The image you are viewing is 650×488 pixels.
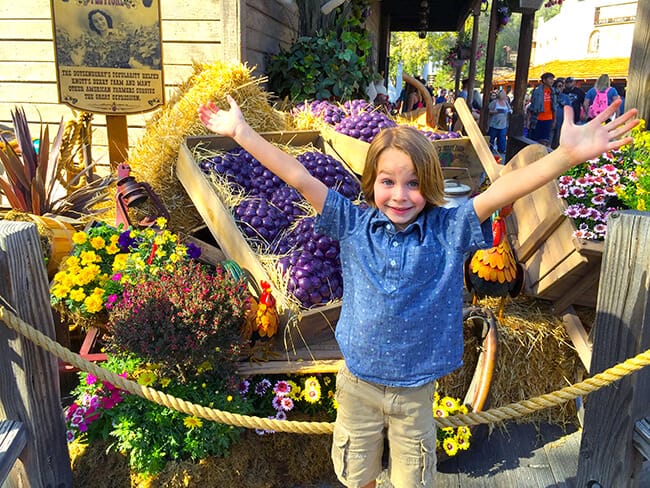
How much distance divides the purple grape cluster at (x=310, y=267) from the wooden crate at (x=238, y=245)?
0.07 m

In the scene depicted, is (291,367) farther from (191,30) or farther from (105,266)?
(191,30)

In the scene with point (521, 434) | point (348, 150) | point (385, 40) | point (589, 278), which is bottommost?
point (521, 434)

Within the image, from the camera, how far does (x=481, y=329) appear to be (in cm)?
267

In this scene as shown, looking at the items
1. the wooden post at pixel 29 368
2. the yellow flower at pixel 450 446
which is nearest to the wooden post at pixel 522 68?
the yellow flower at pixel 450 446

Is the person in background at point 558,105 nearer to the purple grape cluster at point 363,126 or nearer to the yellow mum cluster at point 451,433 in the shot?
the purple grape cluster at point 363,126

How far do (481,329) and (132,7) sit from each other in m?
3.43

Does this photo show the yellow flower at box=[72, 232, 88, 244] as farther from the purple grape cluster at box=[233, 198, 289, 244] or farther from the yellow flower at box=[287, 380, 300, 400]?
the yellow flower at box=[287, 380, 300, 400]

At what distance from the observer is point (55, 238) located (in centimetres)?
327

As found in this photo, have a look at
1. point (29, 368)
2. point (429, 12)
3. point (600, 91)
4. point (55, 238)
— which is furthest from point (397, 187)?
point (429, 12)

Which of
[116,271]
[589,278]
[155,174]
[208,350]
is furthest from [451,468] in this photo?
[155,174]

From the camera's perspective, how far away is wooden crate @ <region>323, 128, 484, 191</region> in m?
3.87

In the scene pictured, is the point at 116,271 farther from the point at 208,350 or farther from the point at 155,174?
the point at 155,174

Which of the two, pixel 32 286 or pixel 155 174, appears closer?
pixel 32 286

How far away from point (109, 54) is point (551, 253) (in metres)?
3.46
